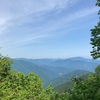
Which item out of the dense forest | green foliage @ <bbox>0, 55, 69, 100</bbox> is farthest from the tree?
green foliage @ <bbox>0, 55, 69, 100</bbox>

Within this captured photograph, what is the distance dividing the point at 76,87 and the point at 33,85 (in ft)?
129

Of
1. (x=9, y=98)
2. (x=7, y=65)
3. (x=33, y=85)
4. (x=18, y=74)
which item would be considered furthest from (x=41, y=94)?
(x=9, y=98)

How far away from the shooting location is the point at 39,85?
5578 cm

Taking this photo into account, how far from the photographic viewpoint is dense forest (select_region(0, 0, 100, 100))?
15.5m

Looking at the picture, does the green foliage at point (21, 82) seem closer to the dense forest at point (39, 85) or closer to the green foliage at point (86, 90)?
the dense forest at point (39, 85)

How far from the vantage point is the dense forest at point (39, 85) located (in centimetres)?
1551

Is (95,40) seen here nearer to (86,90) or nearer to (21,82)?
(86,90)

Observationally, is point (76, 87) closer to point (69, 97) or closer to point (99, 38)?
point (69, 97)

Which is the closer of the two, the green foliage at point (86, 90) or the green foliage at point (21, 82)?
the green foliage at point (86, 90)

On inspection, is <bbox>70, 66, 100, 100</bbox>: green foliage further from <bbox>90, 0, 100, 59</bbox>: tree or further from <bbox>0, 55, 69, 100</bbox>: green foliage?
<bbox>0, 55, 69, 100</bbox>: green foliage

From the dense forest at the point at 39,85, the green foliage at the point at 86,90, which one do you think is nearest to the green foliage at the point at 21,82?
the dense forest at the point at 39,85

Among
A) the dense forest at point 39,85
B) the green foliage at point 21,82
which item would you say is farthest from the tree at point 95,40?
the green foliage at point 21,82

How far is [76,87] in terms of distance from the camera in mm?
15820

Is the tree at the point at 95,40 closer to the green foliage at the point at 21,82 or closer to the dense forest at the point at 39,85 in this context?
the dense forest at the point at 39,85
